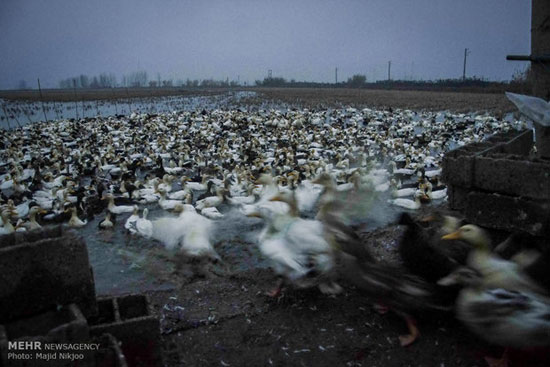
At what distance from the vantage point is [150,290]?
5.75m

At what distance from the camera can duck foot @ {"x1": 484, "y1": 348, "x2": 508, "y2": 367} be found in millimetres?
3896

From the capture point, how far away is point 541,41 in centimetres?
624

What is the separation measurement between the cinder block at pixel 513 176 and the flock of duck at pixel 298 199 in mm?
578

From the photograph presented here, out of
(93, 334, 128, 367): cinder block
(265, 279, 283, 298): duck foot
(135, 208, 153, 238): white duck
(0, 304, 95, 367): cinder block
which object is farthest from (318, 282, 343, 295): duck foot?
(135, 208, 153, 238): white duck

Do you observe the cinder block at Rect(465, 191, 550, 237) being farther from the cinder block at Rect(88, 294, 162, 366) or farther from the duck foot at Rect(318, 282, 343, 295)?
the cinder block at Rect(88, 294, 162, 366)

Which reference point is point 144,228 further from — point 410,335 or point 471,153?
point 471,153

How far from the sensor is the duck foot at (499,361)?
153 inches

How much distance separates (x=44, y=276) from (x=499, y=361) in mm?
4095

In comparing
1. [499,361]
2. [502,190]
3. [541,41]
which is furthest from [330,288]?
[541,41]

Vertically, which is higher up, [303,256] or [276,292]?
[303,256]

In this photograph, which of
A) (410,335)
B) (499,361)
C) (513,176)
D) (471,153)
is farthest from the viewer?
(471,153)

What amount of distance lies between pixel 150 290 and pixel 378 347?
306 centimetres

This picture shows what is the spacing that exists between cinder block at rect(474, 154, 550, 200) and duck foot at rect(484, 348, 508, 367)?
1.80 meters

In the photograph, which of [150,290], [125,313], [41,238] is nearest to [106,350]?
[125,313]
